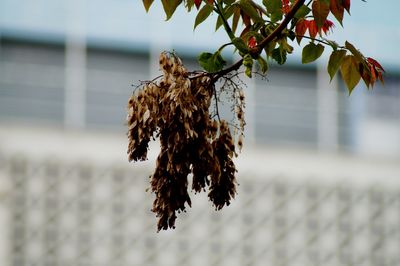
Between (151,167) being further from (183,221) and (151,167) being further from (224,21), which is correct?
(224,21)

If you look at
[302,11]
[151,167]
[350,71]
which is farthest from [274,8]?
[151,167]

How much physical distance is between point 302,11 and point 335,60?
210mm

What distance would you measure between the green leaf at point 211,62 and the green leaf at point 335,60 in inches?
13.0

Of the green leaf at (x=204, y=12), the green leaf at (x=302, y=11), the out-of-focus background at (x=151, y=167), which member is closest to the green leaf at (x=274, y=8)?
the green leaf at (x=302, y=11)

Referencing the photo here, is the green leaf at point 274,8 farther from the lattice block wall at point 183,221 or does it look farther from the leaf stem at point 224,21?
the lattice block wall at point 183,221

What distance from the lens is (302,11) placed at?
143 inches

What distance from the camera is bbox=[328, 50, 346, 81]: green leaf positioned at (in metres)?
3.79

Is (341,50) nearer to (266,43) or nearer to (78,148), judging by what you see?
(266,43)

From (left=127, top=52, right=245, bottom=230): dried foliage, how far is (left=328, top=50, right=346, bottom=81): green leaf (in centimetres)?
38

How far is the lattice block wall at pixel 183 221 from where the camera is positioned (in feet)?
98.0

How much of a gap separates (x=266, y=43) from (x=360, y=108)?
29.3m

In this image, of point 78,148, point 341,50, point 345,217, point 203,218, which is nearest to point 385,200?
A: point 345,217

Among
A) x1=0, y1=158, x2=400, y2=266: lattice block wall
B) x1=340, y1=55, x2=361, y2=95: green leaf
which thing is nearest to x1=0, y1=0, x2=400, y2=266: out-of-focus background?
x1=0, y1=158, x2=400, y2=266: lattice block wall

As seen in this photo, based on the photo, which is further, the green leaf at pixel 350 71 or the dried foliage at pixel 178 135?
the green leaf at pixel 350 71
